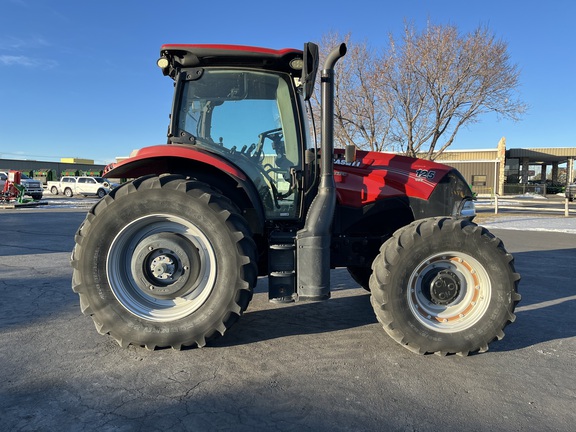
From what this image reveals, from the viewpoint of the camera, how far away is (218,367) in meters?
2.86

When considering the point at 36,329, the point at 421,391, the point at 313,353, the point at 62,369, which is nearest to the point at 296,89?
the point at 313,353

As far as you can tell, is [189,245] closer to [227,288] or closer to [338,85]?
[227,288]

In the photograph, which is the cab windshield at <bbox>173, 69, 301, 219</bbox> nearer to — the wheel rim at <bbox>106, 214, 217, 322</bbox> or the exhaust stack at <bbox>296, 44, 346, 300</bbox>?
the exhaust stack at <bbox>296, 44, 346, 300</bbox>

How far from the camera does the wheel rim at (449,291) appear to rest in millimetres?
3176

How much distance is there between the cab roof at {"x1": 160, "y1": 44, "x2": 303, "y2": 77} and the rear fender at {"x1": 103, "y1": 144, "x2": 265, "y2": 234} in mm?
825

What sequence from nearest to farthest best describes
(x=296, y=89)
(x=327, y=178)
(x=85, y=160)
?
(x=327, y=178) < (x=296, y=89) < (x=85, y=160)

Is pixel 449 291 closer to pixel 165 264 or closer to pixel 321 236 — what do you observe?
pixel 321 236


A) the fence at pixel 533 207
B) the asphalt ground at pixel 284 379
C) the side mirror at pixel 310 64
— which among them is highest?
the side mirror at pixel 310 64

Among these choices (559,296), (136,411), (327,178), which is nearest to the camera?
(136,411)

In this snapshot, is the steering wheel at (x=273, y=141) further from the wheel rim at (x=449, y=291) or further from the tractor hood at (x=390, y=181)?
the wheel rim at (x=449, y=291)

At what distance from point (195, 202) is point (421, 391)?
221cm

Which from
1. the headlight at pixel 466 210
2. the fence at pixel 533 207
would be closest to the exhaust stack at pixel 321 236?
the headlight at pixel 466 210

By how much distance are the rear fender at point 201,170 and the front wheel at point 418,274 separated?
1266 mm

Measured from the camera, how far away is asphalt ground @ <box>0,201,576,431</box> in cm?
227
